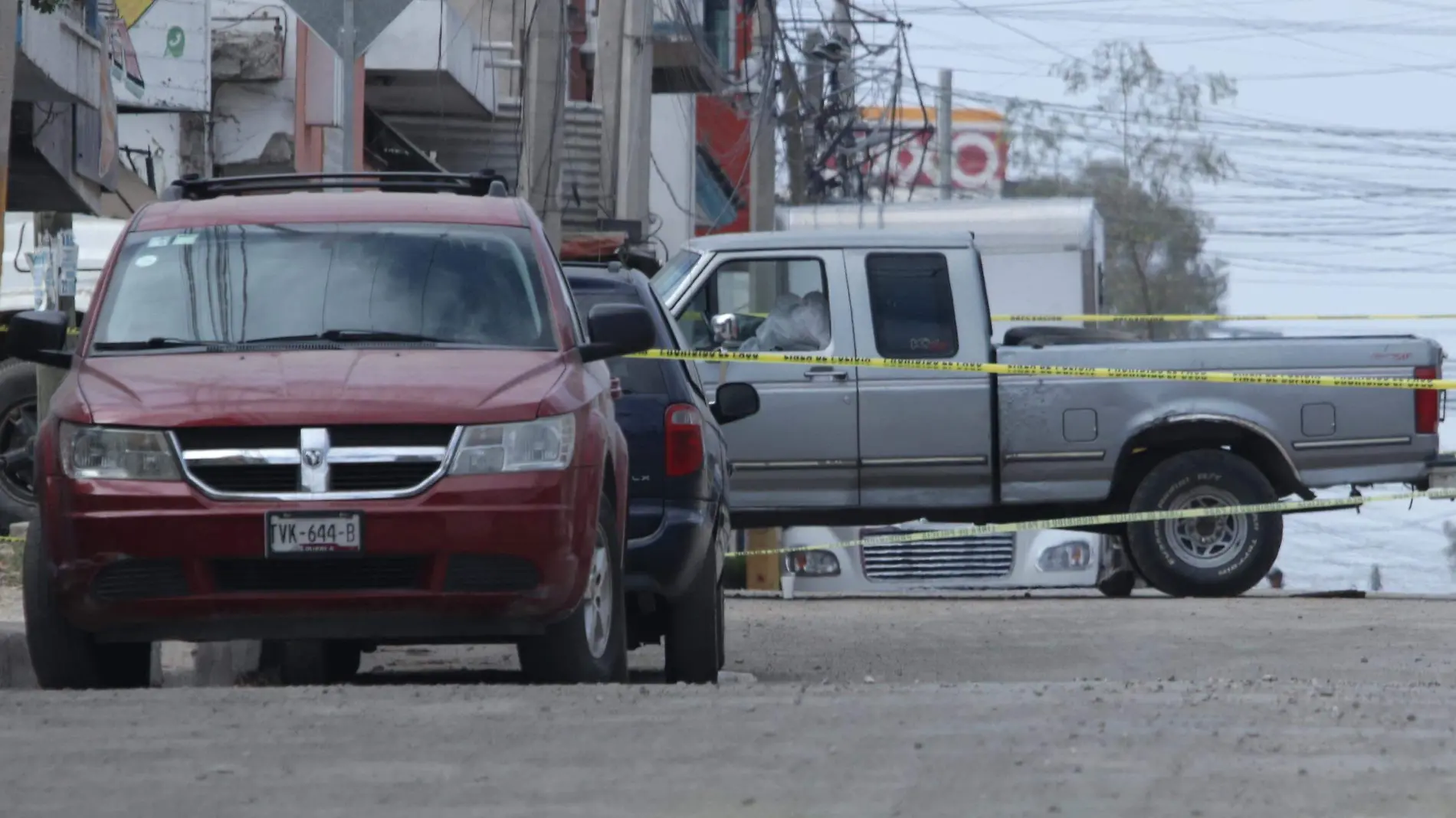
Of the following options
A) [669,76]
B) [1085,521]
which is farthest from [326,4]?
[669,76]

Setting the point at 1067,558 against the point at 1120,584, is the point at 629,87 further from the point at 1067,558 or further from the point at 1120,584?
the point at 1120,584

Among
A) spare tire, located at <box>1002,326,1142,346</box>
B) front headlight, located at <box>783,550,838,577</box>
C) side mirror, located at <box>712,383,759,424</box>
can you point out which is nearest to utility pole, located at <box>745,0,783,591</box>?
front headlight, located at <box>783,550,838,577</box>

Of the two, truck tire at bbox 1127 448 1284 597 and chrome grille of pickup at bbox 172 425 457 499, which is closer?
chrome grille of pickup at bbox 172 425 457 499

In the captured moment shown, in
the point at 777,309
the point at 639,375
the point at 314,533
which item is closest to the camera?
the point at 314,533

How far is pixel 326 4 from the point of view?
11.2 m

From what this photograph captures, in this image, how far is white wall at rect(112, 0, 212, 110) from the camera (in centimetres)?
1983

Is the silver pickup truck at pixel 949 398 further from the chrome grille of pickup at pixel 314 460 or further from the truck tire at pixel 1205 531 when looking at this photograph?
the chrome grille of pickup at pixel 314 460

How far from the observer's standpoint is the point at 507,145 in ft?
93.9

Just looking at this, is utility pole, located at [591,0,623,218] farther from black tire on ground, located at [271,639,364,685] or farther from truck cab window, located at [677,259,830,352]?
black tire on ground, located at [271,639,364,685]

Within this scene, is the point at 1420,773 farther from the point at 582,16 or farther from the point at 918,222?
the point at 582,16

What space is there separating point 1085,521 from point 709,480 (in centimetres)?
560

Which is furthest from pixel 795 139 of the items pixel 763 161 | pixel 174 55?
pixel 174 55

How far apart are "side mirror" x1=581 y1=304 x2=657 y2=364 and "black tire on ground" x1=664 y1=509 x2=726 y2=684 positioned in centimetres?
147

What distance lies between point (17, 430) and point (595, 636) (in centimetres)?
863
